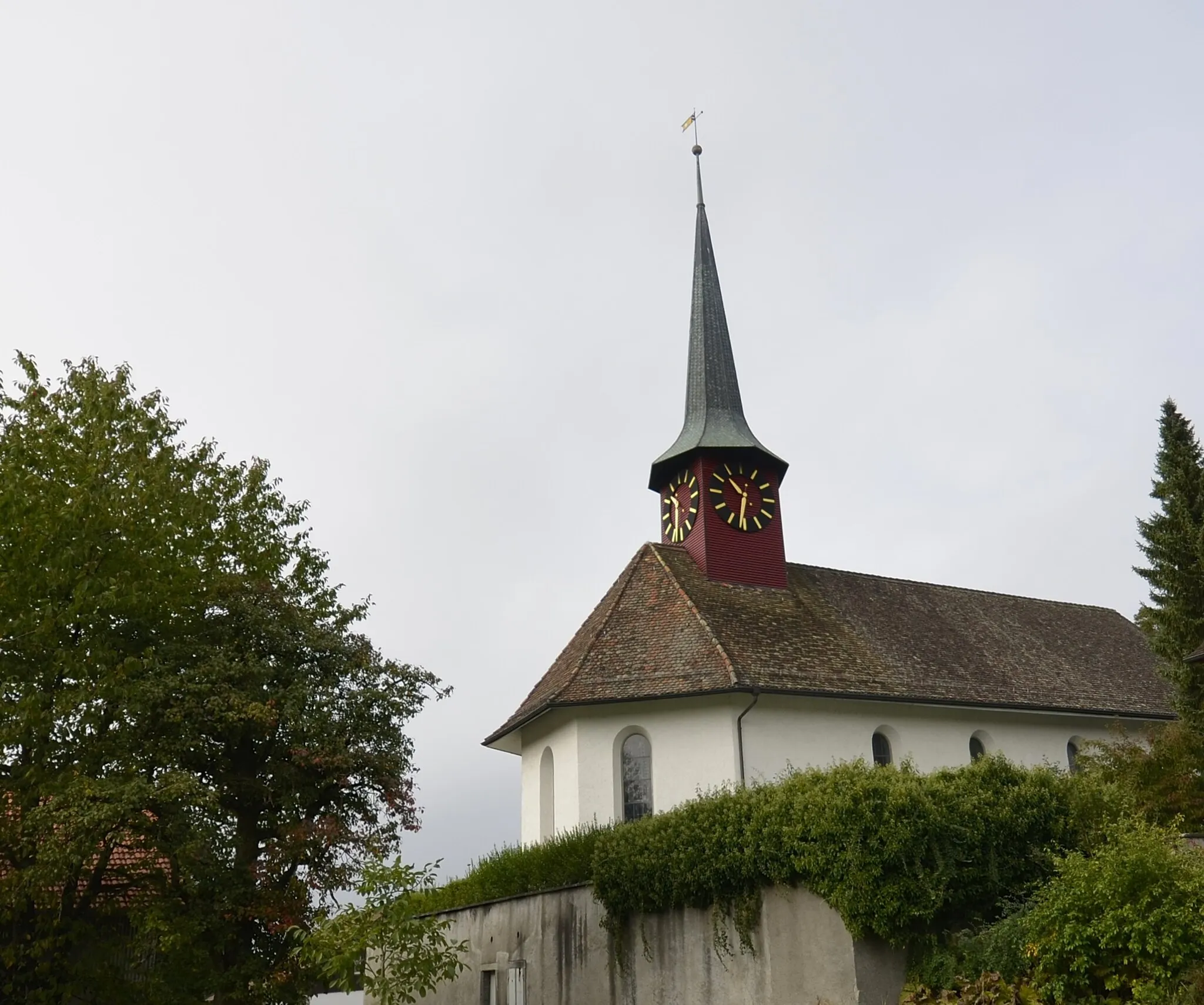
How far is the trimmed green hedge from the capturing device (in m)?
13.4

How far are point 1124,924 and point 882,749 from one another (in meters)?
13.1

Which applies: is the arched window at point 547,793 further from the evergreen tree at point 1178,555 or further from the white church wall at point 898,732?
the evergreen tree at point 1178,555

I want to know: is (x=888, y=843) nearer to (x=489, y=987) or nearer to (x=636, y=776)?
(x=489, y=987)

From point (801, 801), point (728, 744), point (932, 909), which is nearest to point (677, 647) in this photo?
point (728, 744)

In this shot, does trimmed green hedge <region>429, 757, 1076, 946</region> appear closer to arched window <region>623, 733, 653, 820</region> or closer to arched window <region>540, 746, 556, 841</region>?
arched window <region>623, 733, 653, 820</region>

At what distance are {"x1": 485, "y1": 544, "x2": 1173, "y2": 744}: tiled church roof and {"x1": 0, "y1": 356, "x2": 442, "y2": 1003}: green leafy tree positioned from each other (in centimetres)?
593

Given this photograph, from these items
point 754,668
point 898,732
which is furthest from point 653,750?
point 898,732

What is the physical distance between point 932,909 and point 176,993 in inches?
390

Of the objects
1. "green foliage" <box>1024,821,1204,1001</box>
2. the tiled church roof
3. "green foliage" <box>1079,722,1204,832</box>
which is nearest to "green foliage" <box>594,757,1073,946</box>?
"green foliage" <box>1024,821,1204,1001</box>

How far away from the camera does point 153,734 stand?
16.1 meters

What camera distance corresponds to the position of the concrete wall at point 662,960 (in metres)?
13.6

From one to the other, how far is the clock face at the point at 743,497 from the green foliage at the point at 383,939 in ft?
46.9

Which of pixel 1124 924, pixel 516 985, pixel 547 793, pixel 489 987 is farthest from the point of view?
pixel 547 793

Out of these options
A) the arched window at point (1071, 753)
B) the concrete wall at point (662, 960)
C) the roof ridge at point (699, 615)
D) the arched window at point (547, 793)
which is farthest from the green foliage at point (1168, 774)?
the arched window at point (547, 793)
